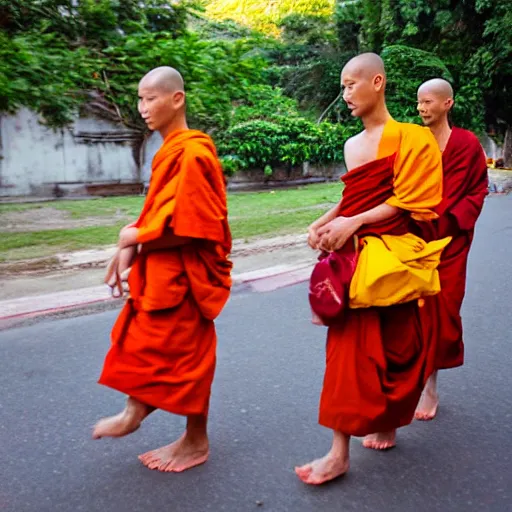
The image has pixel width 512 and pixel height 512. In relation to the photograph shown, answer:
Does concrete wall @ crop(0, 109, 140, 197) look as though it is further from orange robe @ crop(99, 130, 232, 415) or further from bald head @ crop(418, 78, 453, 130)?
orange robe @ crop(99, 130, 232, 415)

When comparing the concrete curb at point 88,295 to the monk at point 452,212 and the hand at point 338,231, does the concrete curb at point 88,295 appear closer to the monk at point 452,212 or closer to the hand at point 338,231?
the monk at point 452,212

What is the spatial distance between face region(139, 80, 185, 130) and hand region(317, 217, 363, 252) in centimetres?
78

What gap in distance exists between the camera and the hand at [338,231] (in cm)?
270

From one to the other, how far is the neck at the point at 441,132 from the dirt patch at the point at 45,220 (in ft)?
23.5

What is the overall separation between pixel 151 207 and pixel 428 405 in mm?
1850

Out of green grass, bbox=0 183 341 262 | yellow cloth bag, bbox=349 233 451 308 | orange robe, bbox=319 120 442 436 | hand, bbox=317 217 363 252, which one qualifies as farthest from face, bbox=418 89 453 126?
green grass, bbox=0 183 341 262

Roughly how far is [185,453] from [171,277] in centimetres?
81

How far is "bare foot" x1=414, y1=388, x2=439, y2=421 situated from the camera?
3490mm

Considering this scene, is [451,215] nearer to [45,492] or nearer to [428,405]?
[428,405]

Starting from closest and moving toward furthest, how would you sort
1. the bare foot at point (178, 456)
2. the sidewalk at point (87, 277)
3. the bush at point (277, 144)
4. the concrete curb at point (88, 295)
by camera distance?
the bare foot at point (178, 456) → the concrete curb at point (88, 295) → the sidewalk at point (87, 277) → the bush at point (277, 144)

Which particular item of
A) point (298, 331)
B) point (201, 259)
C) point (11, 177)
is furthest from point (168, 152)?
point (11, 177)

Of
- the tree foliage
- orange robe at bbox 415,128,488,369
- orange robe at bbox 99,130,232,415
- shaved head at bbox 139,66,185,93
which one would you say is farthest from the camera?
the tree foliage

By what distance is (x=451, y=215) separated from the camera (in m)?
3.51

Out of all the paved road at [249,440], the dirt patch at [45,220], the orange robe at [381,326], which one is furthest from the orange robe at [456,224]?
the dirt patch at [45,220]
